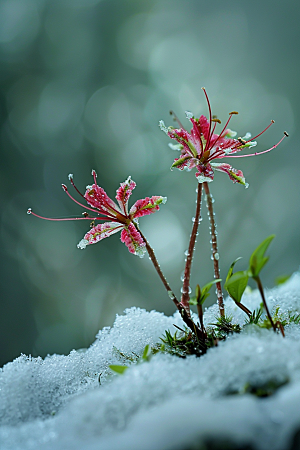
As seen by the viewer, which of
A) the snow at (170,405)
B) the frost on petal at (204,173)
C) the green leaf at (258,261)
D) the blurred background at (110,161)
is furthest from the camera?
the blurred background at (110,161)

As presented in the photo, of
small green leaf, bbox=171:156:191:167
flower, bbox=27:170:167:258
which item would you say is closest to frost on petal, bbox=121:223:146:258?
flower, bbox=27:170:167:258

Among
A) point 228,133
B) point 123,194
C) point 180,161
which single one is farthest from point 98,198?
point 228,133

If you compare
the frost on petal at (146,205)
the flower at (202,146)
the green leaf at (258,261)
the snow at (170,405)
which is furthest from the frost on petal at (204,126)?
the snow at (170,405)

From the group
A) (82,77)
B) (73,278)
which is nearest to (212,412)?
(73,278)

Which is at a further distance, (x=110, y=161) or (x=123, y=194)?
(x=110, y=161)

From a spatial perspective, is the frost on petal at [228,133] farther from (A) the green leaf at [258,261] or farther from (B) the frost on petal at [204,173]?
(A) the green leaf at [258,261]

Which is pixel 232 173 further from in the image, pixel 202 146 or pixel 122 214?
pixel 122 214

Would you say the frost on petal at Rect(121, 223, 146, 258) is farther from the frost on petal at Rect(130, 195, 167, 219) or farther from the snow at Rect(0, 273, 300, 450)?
the snow at Rect(0, 273, 300, 450)
